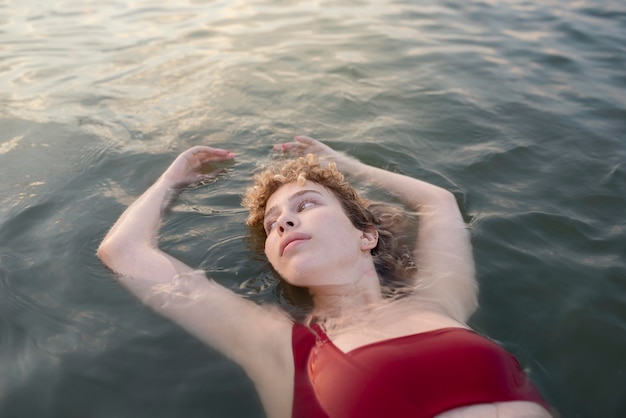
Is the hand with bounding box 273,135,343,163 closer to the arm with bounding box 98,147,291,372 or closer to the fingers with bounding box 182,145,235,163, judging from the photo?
the fingers with bounding box 182,145,235,163

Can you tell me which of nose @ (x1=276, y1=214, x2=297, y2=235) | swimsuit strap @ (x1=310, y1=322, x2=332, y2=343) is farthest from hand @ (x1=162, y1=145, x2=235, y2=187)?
swimsuit strap @ (x1=310, y1=322, x2=332, y2=343)

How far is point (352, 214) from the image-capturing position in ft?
11.9

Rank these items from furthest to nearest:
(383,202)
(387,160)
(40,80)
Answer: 1. (40,80)
2. (387,160)
3. (383,202)

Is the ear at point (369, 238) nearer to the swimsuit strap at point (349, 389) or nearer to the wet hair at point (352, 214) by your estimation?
the wet hair at point (352, 214)

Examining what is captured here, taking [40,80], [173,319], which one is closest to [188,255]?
[173,319]

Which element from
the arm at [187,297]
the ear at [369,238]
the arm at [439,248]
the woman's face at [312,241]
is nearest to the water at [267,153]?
the arm at [187,297]

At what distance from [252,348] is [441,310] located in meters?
1.07

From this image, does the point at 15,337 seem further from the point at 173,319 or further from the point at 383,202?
the point at 383,202

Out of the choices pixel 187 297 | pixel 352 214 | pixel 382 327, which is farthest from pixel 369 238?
pixel 187 297

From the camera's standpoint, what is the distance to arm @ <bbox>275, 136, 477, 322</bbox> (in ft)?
11.0

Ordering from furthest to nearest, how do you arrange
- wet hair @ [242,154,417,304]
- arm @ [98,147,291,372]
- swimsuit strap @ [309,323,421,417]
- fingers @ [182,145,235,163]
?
fingers @ [182,145,235,163] → wet hair @ [242,154,417,304] → arm @ [98,147,291,372] → swimsuit strap @ [309,323,421,417]

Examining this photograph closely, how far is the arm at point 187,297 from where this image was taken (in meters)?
3.04

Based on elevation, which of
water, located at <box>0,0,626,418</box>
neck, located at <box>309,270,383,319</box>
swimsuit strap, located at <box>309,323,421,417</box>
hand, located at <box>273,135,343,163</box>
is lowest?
water, located at <box>0,0,626,418</box>

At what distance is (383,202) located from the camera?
14.8 ft
